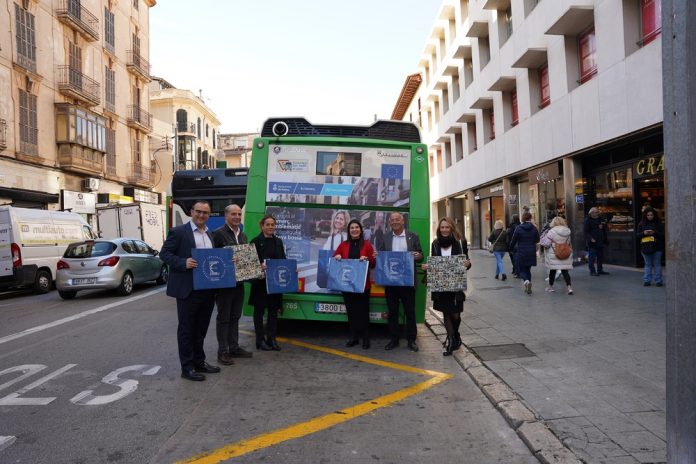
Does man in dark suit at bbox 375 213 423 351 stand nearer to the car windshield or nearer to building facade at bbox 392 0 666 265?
building facade at bbox 392 0 666 265

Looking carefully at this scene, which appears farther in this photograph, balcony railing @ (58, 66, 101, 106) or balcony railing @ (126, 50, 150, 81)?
balcony railing @ (126, 50, 150, 81)

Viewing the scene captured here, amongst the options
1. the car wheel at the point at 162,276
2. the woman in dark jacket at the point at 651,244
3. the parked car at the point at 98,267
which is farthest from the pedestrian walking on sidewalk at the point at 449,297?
the car wheel at the point at 162,276

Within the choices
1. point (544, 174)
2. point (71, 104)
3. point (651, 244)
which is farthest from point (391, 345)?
point (71, 104)

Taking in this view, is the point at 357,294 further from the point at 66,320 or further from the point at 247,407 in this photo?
the point at 66,320

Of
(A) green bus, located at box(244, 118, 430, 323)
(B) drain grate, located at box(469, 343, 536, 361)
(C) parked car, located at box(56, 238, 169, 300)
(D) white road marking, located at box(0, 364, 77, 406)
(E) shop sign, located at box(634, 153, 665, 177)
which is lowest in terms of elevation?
(B) drain grate, located at box(469, 343, 536, 361)

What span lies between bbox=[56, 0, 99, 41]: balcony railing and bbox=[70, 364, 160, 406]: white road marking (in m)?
26.9

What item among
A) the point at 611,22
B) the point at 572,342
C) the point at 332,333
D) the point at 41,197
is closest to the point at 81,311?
the point at 332,333

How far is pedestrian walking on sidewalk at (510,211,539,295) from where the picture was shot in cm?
1162

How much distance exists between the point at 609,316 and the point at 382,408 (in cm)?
515

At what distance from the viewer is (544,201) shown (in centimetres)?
1900

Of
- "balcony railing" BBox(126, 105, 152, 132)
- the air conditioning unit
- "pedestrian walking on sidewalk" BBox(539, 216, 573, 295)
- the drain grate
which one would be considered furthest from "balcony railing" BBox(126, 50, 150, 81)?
the drain grate

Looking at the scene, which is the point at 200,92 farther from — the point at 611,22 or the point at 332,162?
the point at 332,162

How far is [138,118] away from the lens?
120 feet

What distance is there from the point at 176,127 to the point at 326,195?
4251 centimetres
